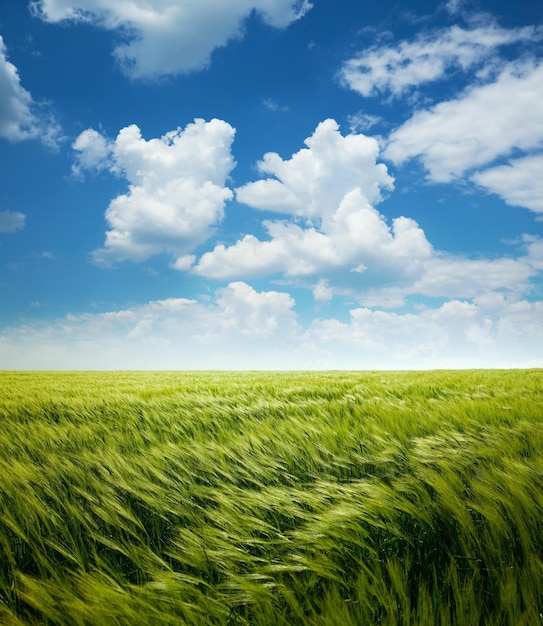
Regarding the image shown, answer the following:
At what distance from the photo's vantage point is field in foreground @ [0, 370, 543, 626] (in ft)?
3.80

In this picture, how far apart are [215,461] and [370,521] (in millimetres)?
1179

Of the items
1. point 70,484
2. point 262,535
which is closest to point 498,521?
point 262,535

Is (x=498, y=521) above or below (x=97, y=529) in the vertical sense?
above

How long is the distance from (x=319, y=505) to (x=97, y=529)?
0.99 m

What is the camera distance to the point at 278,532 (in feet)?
5.14

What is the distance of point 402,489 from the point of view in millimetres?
1795

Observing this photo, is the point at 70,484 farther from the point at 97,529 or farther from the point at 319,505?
the point at 319,505

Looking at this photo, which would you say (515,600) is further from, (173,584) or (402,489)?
(173,584)

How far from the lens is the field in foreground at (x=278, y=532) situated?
3.80ft

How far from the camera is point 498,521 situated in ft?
4.87

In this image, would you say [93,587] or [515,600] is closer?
[515,600]

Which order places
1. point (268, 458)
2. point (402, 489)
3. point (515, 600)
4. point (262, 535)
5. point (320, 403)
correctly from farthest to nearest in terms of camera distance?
1. point (320, 403)
2. point (268, 458)
3. point (402, 489)
4. point (262, 535)
5. point (515, 600)

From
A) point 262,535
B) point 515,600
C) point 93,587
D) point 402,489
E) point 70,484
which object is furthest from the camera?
point 70,484

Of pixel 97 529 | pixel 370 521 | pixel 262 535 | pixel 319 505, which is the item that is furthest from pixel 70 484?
pixel 370 521
